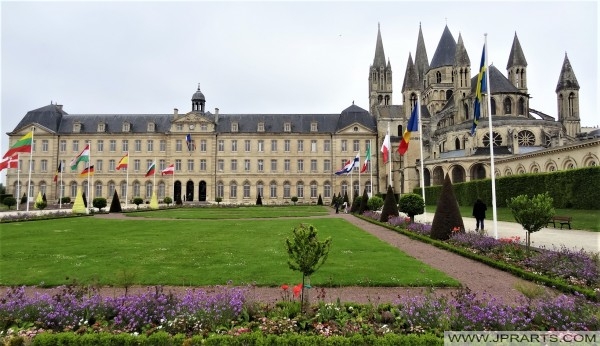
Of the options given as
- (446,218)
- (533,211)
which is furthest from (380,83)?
(533,211)

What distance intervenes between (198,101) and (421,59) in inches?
1617

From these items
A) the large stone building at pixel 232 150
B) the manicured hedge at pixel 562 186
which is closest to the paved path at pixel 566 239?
the manicured hedge at pixel 562 186

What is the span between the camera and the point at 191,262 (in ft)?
31.3

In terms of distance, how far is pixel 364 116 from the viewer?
53.1 meters

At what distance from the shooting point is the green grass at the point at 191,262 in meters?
7.79

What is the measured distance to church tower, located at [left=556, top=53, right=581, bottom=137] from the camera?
179 feet

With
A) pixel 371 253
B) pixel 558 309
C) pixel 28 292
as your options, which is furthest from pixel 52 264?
pixel 558 309

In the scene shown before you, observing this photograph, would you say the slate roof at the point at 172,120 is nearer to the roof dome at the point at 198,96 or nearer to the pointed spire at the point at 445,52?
the roof dome at the point at 198,96

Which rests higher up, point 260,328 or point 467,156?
point 467,156

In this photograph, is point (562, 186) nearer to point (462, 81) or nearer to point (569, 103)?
point (462, 81)

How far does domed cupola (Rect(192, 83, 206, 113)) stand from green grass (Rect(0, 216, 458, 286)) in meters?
39.1

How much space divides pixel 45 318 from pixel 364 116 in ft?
166

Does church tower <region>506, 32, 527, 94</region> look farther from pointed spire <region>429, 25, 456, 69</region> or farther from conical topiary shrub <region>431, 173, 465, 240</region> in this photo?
conical topiary shrub <region>431, 173, 465, 240</region>

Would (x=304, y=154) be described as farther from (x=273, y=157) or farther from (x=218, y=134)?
(x=218, y=134)
